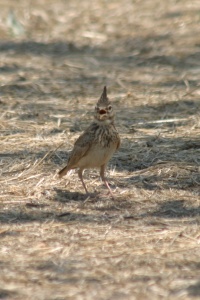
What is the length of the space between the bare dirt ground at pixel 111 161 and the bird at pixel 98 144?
0.31 meters

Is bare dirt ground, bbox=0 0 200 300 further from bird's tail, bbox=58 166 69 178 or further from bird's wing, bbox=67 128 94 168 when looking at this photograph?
bird's wing, bbox=67 128 94 168

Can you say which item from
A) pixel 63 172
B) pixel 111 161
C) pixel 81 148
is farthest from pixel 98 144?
pixel 111 161

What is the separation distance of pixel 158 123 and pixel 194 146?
1.13 meters

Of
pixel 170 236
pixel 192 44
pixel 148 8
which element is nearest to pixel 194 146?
pixel 170 236

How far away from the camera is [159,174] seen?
7.93 meters

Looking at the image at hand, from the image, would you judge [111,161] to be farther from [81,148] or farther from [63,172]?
[81,148]

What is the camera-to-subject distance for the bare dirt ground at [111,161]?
19.0ft

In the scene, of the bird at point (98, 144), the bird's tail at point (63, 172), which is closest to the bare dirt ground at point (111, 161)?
the bird's tail at point (63, 172)

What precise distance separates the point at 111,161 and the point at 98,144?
3.51 feet

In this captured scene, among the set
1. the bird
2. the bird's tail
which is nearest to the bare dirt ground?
the bird's tail

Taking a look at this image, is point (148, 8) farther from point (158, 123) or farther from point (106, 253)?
point (106, 253)

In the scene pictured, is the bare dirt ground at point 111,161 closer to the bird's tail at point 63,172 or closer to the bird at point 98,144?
the bird's tail at point 63,172

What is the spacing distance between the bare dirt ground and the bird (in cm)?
31

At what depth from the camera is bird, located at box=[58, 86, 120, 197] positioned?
739 cm
